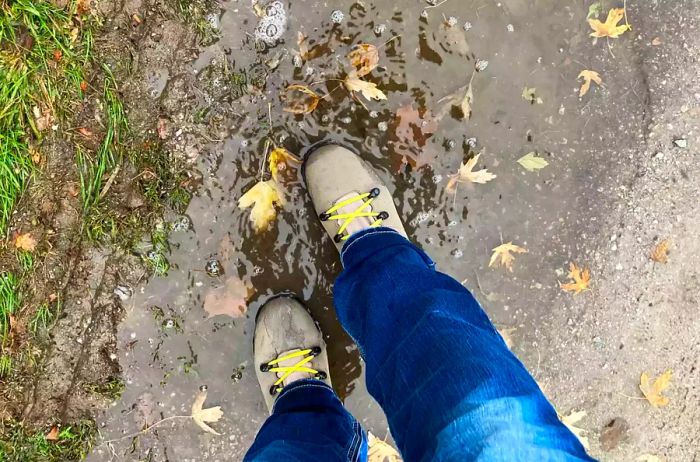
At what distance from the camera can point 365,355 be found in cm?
142

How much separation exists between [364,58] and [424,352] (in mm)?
1086

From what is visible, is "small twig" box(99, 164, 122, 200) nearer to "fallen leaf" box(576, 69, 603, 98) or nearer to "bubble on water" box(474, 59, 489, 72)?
"bubble on water" box(474, 59, 489, 72)

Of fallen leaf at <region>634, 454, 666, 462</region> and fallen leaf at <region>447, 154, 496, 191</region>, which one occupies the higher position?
fallen leaf at <region>447, 154, 496, 191</region>

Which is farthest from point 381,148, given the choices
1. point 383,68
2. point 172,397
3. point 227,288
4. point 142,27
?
point 172,397

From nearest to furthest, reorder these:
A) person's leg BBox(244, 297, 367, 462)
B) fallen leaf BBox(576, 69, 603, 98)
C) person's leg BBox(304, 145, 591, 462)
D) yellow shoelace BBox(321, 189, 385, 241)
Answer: person's leg BBox(304, 145, 591, 462) < person's leg BBox(244, 297, 367, 462) < yellow shoelace BBox(321, 189, 385, 241) < fallen leaf BBox(576, 69, 603, 98)

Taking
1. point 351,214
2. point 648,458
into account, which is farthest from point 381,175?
point 648,458

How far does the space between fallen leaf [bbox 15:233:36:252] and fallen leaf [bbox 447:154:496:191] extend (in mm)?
1501

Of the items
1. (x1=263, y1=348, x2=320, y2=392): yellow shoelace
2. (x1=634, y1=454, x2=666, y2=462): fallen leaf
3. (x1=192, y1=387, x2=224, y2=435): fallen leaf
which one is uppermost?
(x1=263, y1=348, x2=320, y2=392): yellow shoelace

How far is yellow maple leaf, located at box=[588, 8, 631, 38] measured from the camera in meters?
1.81

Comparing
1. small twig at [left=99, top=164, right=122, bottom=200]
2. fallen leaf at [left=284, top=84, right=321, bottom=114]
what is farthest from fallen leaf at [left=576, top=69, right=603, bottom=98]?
small twig at [left=99, top=164, right=122, bottom=200]

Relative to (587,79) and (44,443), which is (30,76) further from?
(587,79)

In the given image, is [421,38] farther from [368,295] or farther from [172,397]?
[172,397]

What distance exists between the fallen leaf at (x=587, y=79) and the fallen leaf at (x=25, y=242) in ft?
→ 6.70

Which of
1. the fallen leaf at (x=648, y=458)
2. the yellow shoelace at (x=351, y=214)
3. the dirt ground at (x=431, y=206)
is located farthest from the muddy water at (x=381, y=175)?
the fallen leaf at (x=648, y=458)
